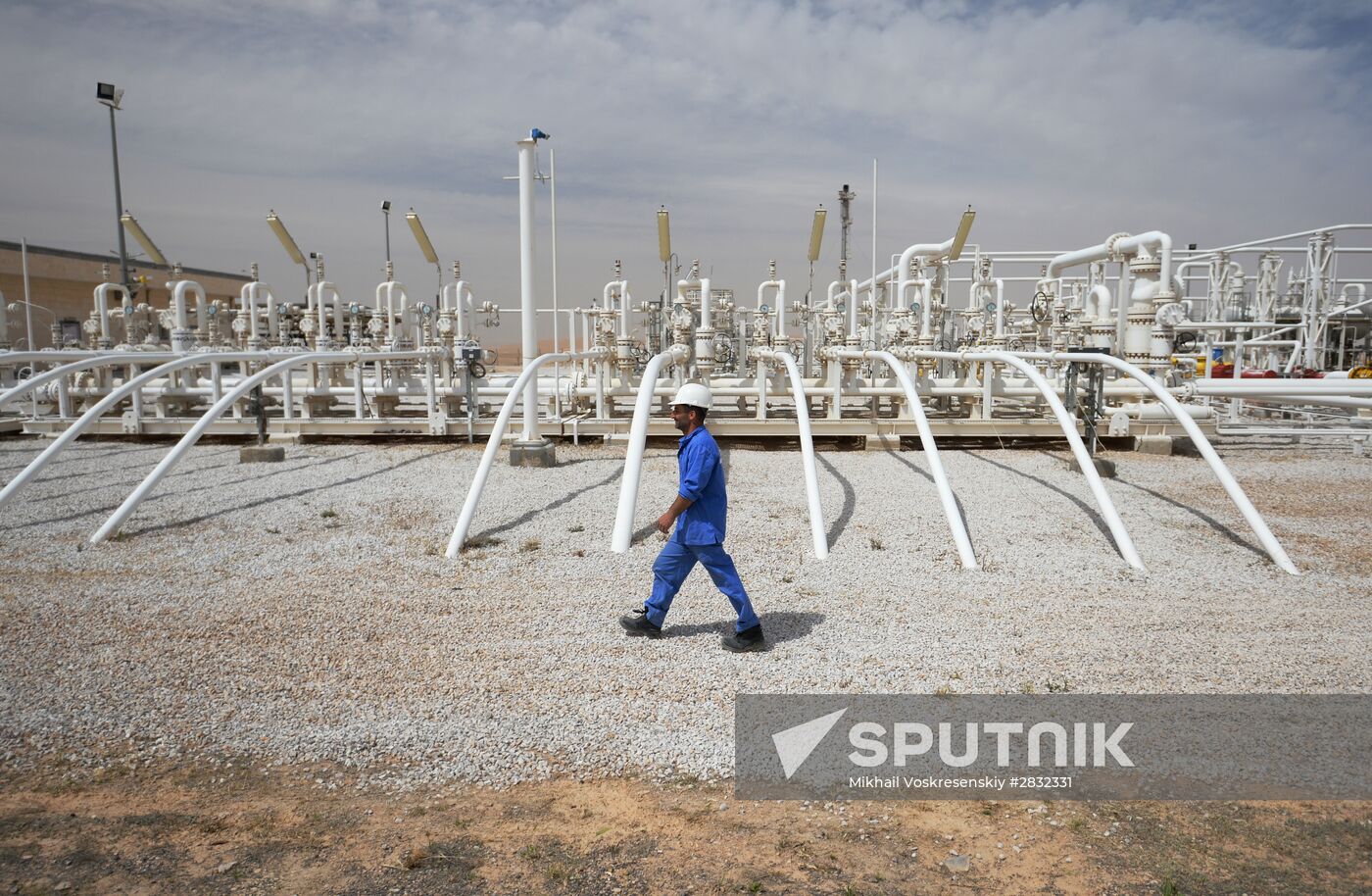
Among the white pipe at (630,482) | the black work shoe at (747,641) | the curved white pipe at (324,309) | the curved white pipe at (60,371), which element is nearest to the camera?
the black work shoe at (747,641)

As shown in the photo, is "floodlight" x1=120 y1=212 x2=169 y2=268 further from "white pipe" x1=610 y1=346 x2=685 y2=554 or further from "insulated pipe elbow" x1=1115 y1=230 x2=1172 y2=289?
"insulated pipe elbow" x1=1115 y1=230 x2=1172 y2=289

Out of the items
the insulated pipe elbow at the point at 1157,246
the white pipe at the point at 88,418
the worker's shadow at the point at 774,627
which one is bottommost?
the worker's shadow at the point at 774,627

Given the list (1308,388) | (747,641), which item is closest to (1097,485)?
(747,641)

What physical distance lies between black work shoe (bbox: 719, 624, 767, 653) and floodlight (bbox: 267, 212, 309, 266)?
12.0 meters

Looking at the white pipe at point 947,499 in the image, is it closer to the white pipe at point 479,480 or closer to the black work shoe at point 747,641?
the black work shoe at point 747,641

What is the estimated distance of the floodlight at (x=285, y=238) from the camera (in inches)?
510

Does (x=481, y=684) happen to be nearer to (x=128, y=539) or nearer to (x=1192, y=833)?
(x=1192, y=833)

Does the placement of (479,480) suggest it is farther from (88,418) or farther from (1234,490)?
(1234,490)

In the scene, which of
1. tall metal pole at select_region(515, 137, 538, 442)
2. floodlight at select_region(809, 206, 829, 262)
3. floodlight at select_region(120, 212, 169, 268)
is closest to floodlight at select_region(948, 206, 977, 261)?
floodlight at select_region(809, 206, 829, 262)

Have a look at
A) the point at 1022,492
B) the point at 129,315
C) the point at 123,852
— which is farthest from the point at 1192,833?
the point at 129,315

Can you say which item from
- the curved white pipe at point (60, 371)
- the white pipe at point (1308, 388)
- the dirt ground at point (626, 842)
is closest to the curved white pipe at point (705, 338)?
the white pipe at point (1308, 388)

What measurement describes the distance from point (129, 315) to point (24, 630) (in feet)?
36.9

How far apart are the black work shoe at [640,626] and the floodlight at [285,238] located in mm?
11589

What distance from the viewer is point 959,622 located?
14.5 ft
